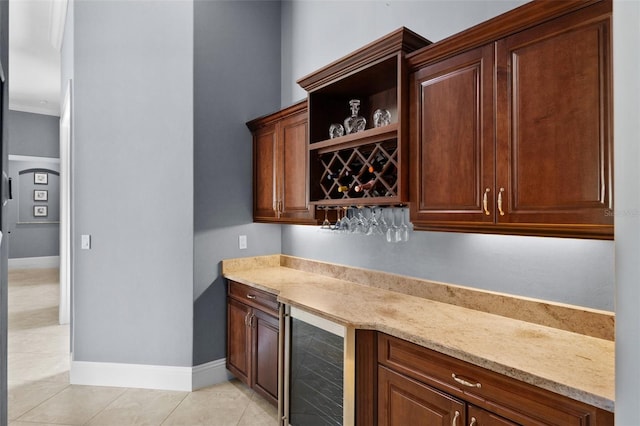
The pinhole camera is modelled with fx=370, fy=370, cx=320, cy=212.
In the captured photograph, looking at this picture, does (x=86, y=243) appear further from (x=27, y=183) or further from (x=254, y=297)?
(x=27, y=183)

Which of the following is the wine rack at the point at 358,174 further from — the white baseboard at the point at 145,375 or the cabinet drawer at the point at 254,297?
the white baseboard at the point at 145,375

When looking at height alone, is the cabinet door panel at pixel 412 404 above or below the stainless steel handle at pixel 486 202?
below

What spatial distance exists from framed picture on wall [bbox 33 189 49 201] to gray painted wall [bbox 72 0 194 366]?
7017 millimetres

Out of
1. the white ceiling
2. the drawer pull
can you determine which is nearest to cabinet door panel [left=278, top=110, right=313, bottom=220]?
the drawer pull

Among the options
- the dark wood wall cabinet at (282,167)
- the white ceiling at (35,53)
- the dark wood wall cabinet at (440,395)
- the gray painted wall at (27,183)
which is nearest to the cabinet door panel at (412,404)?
the dark wood wall cabinet at (440,395)

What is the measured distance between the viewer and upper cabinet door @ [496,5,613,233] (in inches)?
51.3

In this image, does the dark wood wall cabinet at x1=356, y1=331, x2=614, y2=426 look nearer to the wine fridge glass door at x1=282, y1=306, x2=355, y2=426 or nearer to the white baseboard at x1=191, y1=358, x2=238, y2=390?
the wine fridge glass door at x1=282, y1=306, x2=355, y2=426

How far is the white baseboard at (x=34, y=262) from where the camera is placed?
816 cm

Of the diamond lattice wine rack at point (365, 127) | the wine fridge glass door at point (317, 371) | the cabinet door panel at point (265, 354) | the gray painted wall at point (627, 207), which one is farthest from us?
the cabinet door panel at point (265, 354)

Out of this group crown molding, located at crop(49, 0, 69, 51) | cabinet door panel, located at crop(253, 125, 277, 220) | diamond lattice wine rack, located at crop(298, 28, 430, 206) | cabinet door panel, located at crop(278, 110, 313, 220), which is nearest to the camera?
diamond lattice wine rack, located at crop(298, 28, 430, 206)

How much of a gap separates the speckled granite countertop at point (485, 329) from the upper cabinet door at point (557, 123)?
494 mm

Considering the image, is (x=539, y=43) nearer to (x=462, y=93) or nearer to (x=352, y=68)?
(x=462, y=93)

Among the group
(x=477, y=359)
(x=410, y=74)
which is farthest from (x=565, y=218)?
(x=410, y=74)

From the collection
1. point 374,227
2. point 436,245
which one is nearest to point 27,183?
point 374,227
